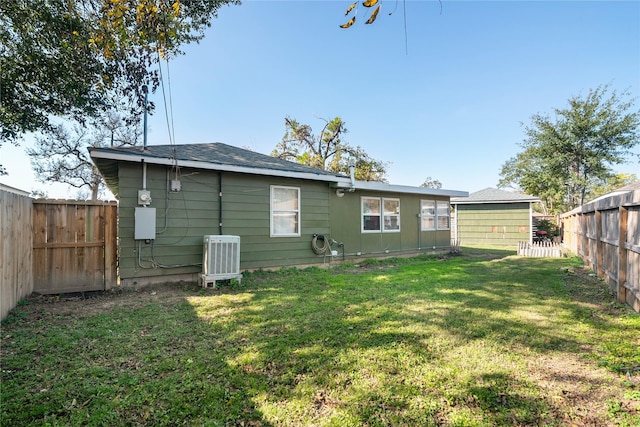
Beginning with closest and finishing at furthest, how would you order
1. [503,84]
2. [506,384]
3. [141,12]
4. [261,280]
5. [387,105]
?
[506,384] → [141,12] → [261,280] → [503,84] → [387,105]

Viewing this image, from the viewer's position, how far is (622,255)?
426cm

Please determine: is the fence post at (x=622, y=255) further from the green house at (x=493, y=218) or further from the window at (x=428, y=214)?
the green house at (x=493, y=218)

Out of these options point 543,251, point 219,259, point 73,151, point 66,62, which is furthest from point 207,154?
point 73,151

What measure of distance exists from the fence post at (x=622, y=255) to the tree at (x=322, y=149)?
20.4 m

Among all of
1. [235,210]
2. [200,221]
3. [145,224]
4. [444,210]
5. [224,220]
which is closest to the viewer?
[145,224]

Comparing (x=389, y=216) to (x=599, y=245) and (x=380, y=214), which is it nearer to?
(x=380, y=214)

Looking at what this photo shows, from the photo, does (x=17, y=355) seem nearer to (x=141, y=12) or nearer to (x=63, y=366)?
(x=63, y=366)

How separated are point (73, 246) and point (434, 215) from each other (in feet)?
35.0

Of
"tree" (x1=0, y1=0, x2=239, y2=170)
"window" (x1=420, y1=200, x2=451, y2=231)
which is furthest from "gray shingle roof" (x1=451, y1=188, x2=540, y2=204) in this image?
"tree" (x1=0, y1=0, x2=239, y2=170)

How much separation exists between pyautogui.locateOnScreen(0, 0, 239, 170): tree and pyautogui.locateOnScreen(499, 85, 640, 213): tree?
18.5 meters

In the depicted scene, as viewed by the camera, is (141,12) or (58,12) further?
(58,12)

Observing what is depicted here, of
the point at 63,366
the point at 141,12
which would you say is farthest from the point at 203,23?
the point at 63,366

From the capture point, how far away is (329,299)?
15.5 feet

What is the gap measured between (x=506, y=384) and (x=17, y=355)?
13.6 ft
